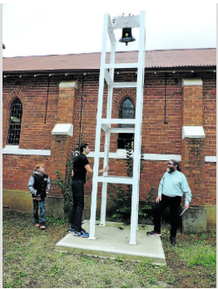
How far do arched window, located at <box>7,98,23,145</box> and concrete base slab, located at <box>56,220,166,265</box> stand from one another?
5.11 meters

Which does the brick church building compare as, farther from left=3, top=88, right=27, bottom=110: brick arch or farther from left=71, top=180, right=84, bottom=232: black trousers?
left=71, top=180, right=84, bottom=232: black trousers

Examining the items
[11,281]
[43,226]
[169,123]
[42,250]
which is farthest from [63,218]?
[169,123]

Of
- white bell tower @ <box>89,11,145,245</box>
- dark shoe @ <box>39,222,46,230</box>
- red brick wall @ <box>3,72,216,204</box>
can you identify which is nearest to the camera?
white bell tower @ <box>89,11,145,245</box>

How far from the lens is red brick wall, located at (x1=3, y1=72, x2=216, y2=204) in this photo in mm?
7184

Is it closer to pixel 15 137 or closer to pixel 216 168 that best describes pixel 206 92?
pixel 216 168

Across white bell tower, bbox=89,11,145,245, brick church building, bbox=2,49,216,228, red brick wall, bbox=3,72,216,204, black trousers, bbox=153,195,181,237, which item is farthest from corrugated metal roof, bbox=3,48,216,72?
black trousers, bbox=153,195,181,237

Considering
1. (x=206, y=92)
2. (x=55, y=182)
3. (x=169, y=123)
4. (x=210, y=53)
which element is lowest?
(x=55, y=182)

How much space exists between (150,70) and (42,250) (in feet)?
20.1

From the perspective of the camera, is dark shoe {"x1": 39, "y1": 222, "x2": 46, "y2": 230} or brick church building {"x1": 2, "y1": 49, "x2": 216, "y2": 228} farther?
brick church building {"x1": 2, "y1": 49, "x2": 216, "y2": 228}

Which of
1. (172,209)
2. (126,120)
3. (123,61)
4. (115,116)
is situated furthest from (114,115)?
(172,209)

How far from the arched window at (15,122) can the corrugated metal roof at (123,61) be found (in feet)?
4.41

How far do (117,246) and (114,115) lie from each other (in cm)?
458

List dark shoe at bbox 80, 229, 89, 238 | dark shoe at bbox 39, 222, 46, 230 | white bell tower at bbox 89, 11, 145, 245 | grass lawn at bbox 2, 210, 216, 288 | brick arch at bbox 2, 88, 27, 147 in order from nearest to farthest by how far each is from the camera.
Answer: grass lawn at bbox 2, 210, 216, 288, white bell tower at bbox 89, 11, 145, 245, dark shoe at bbox 80, 229, 89, 238, dark shoe at bbox 39, 222, 46, 230, brick arch at bbox 2, 88, 27, 147

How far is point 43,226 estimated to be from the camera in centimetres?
596
